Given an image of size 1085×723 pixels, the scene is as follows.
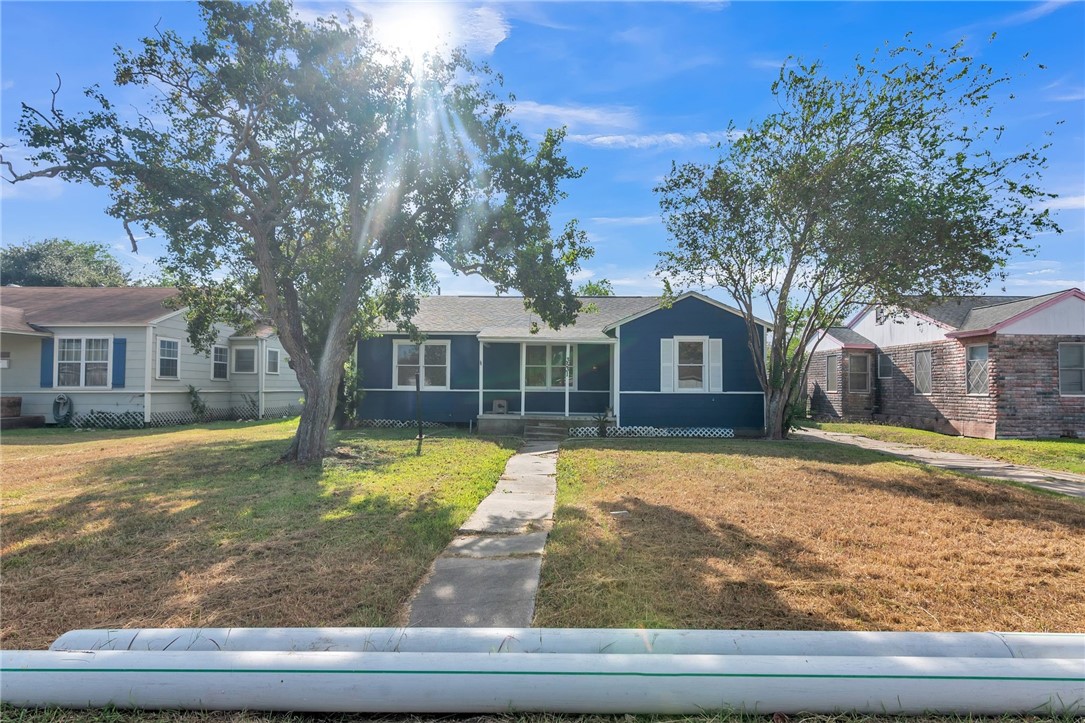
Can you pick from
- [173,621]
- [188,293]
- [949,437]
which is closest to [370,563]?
[173,621]

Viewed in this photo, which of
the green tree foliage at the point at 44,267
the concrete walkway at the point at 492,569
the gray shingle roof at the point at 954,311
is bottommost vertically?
the concrete walkway at the point at 492,569

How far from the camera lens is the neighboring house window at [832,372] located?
2028 cm

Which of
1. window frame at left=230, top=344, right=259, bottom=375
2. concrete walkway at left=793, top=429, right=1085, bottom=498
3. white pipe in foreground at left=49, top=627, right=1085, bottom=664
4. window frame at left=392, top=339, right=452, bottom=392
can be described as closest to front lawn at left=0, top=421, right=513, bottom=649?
white pipe in foreground at left=49, top=627, right=1085, bottom=664

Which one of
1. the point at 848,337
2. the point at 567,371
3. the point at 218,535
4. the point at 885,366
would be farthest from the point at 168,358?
the point at 885,366

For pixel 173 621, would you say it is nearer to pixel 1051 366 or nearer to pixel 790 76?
pixel 790 76

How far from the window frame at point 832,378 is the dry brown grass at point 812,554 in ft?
40.5

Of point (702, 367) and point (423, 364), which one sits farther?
point (423, 364)

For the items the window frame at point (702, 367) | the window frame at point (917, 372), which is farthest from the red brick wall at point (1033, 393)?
the window frame at point (702, 367)

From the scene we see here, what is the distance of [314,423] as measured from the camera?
32.0 feet

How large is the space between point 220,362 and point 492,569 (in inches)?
735

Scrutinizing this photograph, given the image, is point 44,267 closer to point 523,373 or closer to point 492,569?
point 523,373

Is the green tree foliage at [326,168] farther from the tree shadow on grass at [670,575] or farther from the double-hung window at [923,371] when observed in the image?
the double-hung window at [923,371]

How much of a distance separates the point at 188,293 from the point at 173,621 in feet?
33.4

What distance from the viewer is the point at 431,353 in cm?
1655
